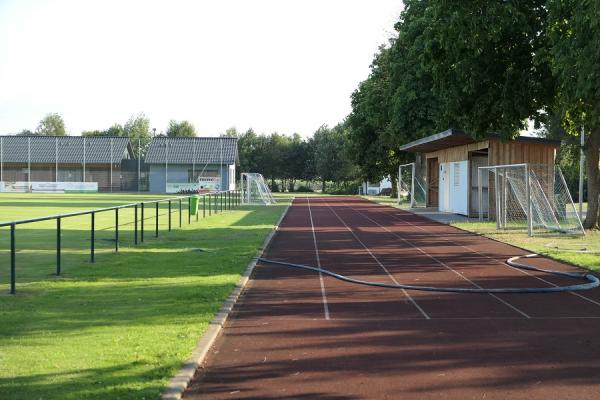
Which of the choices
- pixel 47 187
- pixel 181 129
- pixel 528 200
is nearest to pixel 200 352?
pixel 528 200

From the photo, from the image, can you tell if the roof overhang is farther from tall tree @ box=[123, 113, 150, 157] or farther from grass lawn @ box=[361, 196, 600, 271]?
tall tree @ box=[123, 113, 150, 157]

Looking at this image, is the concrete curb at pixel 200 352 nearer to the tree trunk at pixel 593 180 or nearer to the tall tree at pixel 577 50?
the tall tree at pixel 577 50

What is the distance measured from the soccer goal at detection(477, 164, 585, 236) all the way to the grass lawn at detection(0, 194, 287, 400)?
31.7ft

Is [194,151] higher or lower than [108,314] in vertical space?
higher

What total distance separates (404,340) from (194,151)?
256ft

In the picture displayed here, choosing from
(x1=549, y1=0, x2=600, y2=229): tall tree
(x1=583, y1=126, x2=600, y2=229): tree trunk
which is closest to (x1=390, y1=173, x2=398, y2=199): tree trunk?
(x1=583, y1=126, x2=600, y2=229): tree trunk

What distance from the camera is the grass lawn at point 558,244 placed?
1527cm

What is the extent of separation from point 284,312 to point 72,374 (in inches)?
A: 148

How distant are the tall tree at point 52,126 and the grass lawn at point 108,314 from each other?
129976mm

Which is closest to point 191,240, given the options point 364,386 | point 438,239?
point 438,239

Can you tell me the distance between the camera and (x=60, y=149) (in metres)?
85.9

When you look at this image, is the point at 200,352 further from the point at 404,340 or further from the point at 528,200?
the point at 528,200

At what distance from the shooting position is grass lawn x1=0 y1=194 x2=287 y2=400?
5.99m

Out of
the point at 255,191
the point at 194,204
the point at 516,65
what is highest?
the point at 516,65
